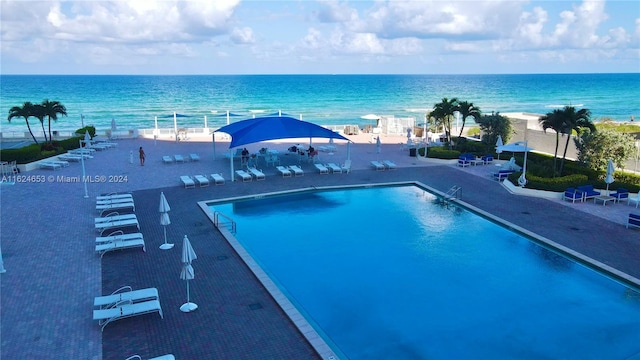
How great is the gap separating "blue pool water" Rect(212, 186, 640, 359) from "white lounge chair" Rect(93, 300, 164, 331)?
2880 mm

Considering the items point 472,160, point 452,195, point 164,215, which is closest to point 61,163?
point 164,215

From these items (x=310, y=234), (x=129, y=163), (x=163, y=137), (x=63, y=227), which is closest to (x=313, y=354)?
(x=310, y=234)

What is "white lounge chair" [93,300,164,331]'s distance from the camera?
8281 millimetres

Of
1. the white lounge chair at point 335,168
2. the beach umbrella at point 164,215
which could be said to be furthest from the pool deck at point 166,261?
the white lounge chair at point 335,168

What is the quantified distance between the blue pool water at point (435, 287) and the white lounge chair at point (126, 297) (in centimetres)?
284

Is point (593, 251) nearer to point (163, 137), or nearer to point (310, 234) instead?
point (310, 234)

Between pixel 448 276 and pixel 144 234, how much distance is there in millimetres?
8263

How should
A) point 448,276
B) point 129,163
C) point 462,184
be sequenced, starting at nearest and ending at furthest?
1. point 448,276
2. point 462,184
3. point 129,163

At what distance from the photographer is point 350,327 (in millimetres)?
8891

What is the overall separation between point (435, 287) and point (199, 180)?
11.3m

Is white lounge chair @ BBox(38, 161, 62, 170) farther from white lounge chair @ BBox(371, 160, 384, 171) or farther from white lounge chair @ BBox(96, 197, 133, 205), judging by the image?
white lounge chair @ BBox(371, 160, 384, 171)

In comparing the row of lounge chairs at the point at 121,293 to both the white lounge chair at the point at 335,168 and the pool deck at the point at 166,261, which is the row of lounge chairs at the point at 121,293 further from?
the white lounge chair at the point at 335,168

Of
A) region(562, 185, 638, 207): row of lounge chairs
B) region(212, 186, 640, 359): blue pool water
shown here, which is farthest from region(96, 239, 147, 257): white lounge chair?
region(562, 185, 638, 207): row of lounge chairs

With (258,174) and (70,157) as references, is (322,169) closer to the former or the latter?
(258,174)
